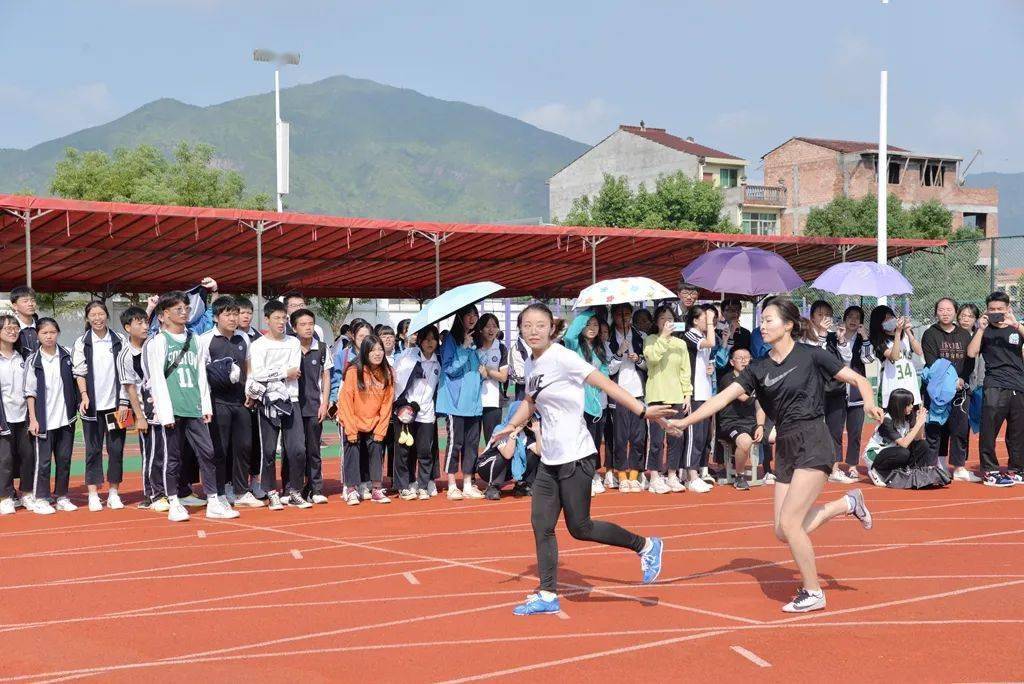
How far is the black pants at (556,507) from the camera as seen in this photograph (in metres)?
6.04

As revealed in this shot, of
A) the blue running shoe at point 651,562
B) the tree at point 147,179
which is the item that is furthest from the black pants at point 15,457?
the tree at point 147,179

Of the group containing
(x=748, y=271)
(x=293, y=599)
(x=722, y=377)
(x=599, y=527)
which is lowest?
(x=293, y=599)

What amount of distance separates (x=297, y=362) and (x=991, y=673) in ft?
22.0

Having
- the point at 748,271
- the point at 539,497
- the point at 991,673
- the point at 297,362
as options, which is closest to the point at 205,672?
the point at 539,497

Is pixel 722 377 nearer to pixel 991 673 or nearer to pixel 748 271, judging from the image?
pixel 748 271

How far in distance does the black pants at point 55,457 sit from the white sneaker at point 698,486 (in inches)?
235

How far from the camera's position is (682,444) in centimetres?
1110

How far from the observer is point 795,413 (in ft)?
20.3

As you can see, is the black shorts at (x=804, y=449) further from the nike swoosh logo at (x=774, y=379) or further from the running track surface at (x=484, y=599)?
the running track surface at (x=484, y=599)

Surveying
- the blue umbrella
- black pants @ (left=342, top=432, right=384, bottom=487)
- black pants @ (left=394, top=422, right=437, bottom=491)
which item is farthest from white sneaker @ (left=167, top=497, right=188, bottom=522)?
the blue umbrella

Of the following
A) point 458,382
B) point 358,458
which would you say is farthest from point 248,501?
point 458,382

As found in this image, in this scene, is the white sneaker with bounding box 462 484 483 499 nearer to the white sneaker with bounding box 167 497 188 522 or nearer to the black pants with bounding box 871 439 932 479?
the white sneaker with bounding box 167 497 188 522

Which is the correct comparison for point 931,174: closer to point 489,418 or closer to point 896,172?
point 896,172

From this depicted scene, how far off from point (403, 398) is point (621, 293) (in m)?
2.33
